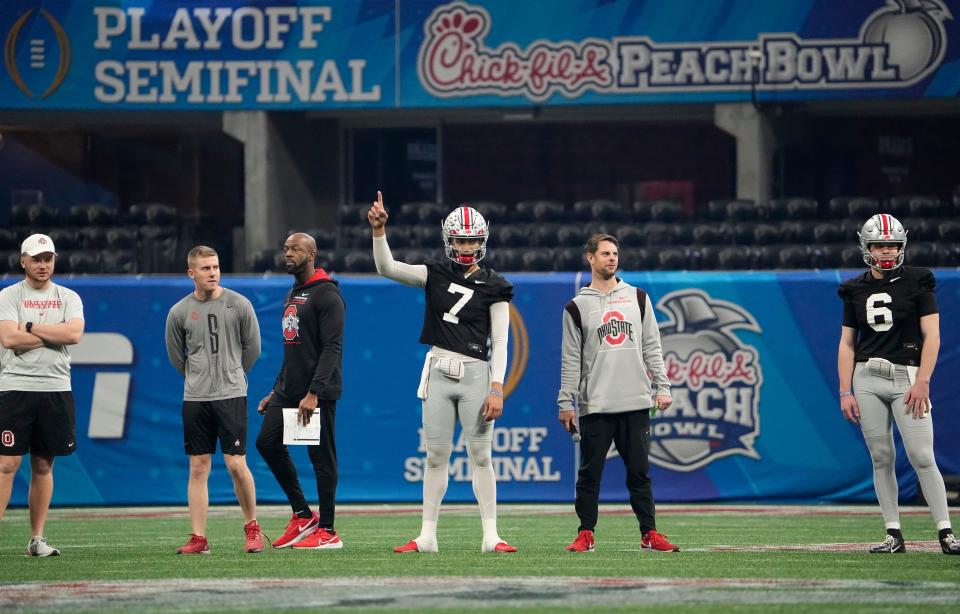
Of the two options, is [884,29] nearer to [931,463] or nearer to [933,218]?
[933,218]

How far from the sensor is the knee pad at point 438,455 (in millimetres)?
8914

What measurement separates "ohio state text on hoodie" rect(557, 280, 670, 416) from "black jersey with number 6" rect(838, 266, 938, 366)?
1.30 meters

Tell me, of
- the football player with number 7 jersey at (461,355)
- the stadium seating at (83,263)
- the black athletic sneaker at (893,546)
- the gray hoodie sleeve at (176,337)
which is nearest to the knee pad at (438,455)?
the football player with number 7 jersey at (461,355)

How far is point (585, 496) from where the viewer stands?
9102 millimetres

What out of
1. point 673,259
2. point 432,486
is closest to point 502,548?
point 432,486

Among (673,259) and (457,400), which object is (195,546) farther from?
(673,259)

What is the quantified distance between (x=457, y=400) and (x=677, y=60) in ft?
45.2

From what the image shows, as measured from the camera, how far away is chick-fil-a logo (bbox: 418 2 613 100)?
71.9 feet

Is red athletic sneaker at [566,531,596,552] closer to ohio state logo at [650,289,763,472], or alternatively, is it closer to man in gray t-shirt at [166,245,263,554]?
man in gray t-shirt at [166,245,263,554]

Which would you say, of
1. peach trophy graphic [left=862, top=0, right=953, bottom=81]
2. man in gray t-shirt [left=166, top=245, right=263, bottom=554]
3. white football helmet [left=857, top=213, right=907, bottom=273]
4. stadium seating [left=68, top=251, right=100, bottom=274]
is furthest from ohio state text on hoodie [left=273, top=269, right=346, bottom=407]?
peach trophy graphic [left=862, top=0, right=953, bottom=81]

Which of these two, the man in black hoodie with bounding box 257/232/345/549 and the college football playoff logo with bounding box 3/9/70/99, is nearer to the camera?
the man in black hoodie with bounding box 257/232/345/549

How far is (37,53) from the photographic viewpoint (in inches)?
891

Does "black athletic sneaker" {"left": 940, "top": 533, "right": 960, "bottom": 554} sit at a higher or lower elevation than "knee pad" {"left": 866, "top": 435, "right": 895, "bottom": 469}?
lower

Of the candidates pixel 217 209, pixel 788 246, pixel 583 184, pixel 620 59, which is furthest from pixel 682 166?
pixel 217 209
